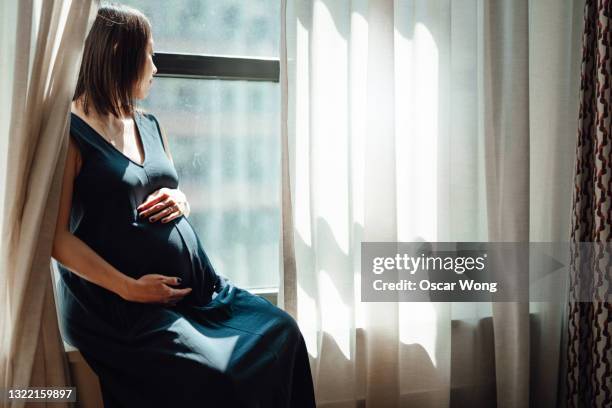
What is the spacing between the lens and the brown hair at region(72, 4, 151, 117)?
4.84 ft

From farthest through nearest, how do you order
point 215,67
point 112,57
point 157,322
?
point 215,67
point 112,57
point 157,322

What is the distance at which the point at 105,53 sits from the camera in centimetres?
148

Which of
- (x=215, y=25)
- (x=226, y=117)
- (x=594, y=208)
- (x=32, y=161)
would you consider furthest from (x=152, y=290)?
(x=594, y=208)

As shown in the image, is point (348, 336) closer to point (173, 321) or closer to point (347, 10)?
point (173, 321)

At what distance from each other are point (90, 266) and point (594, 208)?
1638mm

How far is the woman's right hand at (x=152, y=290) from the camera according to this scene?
139 centimetres

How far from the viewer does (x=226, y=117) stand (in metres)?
1.93

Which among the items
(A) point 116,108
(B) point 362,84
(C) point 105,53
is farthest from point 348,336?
(C) point 105,53

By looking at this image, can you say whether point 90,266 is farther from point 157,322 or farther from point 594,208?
point 594,208

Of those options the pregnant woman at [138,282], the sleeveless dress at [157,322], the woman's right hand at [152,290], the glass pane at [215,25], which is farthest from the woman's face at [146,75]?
the woman's right hand at [152,290]

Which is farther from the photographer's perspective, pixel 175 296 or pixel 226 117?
Result: pixel 226 117

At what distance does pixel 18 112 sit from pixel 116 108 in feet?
0.80

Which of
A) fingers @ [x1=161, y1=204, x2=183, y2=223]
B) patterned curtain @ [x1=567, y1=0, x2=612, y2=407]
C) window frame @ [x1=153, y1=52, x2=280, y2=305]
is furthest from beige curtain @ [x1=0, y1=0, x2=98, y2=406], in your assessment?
patterned curtain @ [x1=567, y1=0, x2=612, y2=407]

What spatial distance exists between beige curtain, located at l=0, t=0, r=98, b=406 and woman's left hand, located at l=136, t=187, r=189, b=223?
0.75 feet
